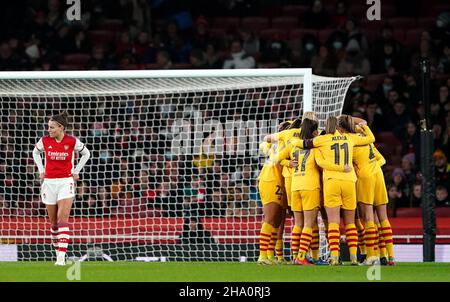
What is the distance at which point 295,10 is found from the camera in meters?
23.7

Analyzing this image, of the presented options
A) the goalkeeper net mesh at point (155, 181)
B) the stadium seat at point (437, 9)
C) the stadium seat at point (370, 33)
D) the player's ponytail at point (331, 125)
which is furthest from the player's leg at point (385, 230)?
the stadium seat at point (437, 9)

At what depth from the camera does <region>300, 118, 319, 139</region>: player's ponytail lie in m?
13.7

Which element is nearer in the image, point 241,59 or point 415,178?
point 415,178

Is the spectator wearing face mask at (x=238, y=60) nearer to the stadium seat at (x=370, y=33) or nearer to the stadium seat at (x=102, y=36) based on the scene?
the stadium seat at (x=370, y=33)

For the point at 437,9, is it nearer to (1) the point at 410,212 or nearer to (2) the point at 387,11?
(2) the point at 387,11

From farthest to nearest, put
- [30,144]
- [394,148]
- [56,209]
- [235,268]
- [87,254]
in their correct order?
[394,148] < [30,144] < [87,254] < [56,209] < [235,268]

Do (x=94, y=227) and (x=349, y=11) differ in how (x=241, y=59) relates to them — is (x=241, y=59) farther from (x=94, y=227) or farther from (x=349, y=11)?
(x=94, y=227)

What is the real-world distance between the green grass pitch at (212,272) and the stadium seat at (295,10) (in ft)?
33.3

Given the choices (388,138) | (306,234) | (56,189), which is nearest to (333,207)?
(306,234)

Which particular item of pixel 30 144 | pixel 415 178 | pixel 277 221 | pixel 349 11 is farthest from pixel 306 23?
pixel 277 221

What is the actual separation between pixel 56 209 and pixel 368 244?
11.8 ft

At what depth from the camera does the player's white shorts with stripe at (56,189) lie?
14086 mm

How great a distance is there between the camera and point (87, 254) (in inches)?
672

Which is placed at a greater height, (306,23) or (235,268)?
(306,23)
